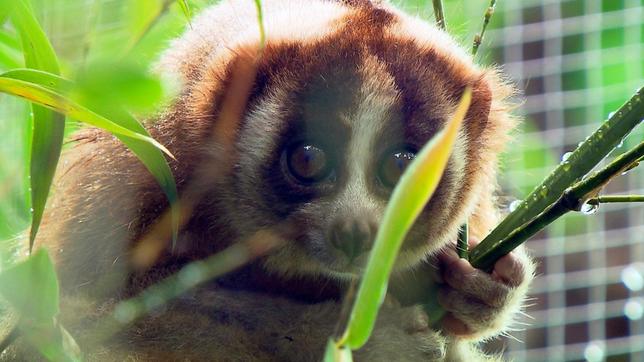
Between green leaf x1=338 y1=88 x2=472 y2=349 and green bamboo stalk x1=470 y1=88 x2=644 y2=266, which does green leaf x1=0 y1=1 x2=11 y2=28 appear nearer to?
green leaf x1=338 y1=88 x2=472 y2=349

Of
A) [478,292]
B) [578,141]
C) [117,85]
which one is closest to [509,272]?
[478,292]

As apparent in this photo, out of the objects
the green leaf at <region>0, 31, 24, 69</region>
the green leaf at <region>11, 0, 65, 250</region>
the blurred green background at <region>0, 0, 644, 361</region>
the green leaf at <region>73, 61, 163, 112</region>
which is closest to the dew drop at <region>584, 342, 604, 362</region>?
the blurred green background at <region>0, 0, 644, 361</region>

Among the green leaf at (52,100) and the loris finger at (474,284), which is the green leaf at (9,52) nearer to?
the green leaf at (52,100)

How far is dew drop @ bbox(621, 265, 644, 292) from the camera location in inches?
163

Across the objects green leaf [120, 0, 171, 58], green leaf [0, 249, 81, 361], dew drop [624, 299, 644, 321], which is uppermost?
green leaf [120, 0, 171, 58]

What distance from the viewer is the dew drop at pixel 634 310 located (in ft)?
13.6

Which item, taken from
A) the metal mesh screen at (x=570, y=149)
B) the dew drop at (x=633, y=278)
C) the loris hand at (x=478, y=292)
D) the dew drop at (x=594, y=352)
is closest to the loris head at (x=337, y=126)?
the loris hand at (x=478, y=292)

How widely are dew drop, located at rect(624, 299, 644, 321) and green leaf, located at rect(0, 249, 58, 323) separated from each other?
12.0 feet

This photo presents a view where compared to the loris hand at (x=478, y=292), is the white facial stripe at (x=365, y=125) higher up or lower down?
higher up

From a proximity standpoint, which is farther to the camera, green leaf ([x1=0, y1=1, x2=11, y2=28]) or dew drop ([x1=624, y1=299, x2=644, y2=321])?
dew drop ([x1=624, y1=299, x2=644, y2=321])

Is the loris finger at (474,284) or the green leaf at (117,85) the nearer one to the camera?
the green leaf at (117,85)

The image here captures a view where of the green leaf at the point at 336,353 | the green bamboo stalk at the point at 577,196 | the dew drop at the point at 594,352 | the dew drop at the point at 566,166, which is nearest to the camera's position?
the green leaf at the point at 336,353

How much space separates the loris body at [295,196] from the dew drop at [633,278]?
2.53 metres

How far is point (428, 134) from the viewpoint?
63.9 inches
